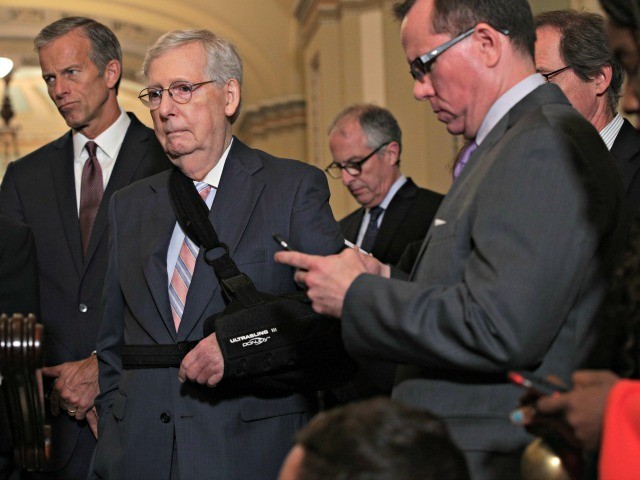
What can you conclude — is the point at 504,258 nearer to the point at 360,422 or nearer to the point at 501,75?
the point at 501,75

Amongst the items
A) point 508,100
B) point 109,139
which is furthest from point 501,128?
point 109,139

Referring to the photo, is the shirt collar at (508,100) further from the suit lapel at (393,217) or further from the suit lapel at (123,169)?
the suit lapel at (393,217)

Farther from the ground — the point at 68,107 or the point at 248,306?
the point at 68,107

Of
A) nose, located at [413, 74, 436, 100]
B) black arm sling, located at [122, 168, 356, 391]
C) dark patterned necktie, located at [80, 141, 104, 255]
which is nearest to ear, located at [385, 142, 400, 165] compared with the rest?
dark patterned necktie, located at [80, 141, 104, 255]

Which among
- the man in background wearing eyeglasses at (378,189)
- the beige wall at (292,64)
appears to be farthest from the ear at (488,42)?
the beige wall at (292,64)

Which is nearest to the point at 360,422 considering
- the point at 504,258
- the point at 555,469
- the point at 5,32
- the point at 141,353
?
the point at 555,469

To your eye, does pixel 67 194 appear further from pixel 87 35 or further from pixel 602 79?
pixel 602 79

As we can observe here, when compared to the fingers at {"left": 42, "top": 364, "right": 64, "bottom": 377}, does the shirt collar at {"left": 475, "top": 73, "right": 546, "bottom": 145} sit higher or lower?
higher

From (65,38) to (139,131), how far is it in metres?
0.63

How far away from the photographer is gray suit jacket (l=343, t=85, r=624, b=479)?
8.29 feet

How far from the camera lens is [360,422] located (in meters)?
1.80

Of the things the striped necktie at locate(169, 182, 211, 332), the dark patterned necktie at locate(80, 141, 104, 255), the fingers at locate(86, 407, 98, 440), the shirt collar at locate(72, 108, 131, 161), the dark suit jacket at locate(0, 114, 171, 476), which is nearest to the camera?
the striped necktie at locate(169, 182, 211, 332)

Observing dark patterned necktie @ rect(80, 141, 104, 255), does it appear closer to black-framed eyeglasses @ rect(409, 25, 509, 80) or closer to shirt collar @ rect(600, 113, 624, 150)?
shirt collar @ rect(600, 113, 624, 150)

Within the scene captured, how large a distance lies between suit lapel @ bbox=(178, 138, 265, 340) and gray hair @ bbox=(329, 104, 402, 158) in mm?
2549
